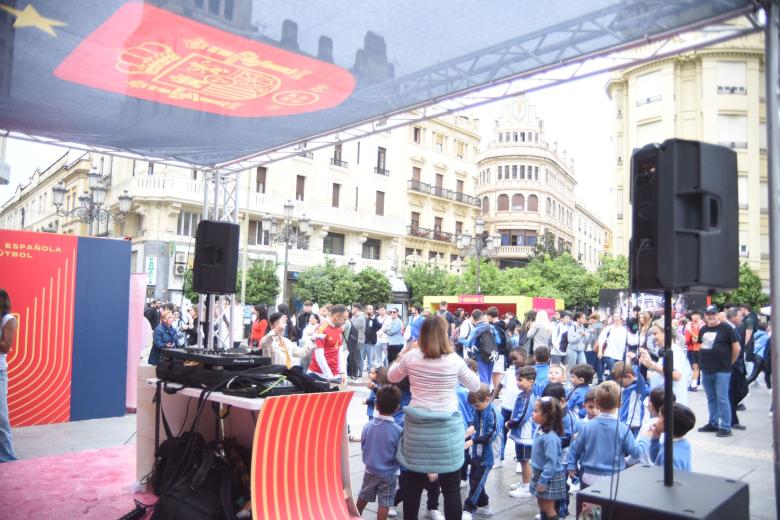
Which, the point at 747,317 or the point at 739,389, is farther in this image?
the point at 747,317

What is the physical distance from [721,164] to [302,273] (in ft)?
94.1

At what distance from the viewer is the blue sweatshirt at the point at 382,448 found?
4328mm

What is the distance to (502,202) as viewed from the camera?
63250 mm

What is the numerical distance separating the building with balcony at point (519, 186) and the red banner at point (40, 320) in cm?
5331

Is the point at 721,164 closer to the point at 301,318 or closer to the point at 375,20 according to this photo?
the point at 375,20

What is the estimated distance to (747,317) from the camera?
1128 cm

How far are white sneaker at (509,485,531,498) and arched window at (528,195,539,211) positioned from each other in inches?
2329

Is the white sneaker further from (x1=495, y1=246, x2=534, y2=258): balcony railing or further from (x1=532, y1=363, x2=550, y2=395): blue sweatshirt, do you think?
(x1=495, y1=246, x2=534, y2=258): balcony railing

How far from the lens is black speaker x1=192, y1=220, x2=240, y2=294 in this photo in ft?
20.2

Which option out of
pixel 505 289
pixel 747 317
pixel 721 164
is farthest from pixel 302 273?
pixel 721 164

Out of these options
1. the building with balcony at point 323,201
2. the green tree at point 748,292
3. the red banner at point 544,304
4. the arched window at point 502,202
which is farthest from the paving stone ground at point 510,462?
the arched window at point 502,202

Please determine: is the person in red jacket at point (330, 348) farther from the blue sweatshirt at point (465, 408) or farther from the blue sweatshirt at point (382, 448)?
the blue sweatshirt at point (382, 448)

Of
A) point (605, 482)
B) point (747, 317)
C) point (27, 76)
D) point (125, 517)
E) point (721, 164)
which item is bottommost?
point (125, 517)

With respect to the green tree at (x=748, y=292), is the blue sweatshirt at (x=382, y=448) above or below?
below
